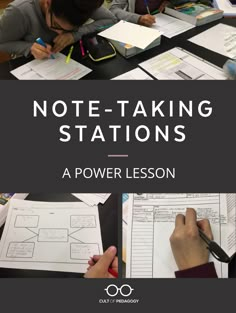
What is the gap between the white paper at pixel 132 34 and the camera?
3.97ft

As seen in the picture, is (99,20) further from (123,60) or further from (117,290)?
(117,290)

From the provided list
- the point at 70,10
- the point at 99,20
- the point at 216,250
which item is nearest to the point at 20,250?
the point at 216,250

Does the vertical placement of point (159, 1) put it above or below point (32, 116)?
above

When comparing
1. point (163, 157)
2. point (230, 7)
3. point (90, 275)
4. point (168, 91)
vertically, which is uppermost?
point (230, 7)

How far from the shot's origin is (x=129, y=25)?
129 cm

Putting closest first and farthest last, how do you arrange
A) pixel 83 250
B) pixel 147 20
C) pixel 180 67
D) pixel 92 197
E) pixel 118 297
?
pixel 118 297
pixel 83 250
pixel 92 197
pixel 180 67
pixel 147 20

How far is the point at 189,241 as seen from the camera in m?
0.76

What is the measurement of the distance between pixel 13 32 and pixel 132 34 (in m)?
0.48

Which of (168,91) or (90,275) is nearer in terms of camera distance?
(90,275)

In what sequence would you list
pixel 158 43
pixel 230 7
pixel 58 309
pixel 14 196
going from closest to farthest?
1. pixel 58 309
2. pixel 14 196
3. pixel 158 43
4. pixel 230 7

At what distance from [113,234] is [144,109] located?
0.34m

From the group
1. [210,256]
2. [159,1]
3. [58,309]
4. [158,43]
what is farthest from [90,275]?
[159,1]

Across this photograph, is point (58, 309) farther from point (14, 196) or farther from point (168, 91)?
point (168, 91)

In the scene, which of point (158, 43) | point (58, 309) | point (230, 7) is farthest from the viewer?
point (230, 7)
